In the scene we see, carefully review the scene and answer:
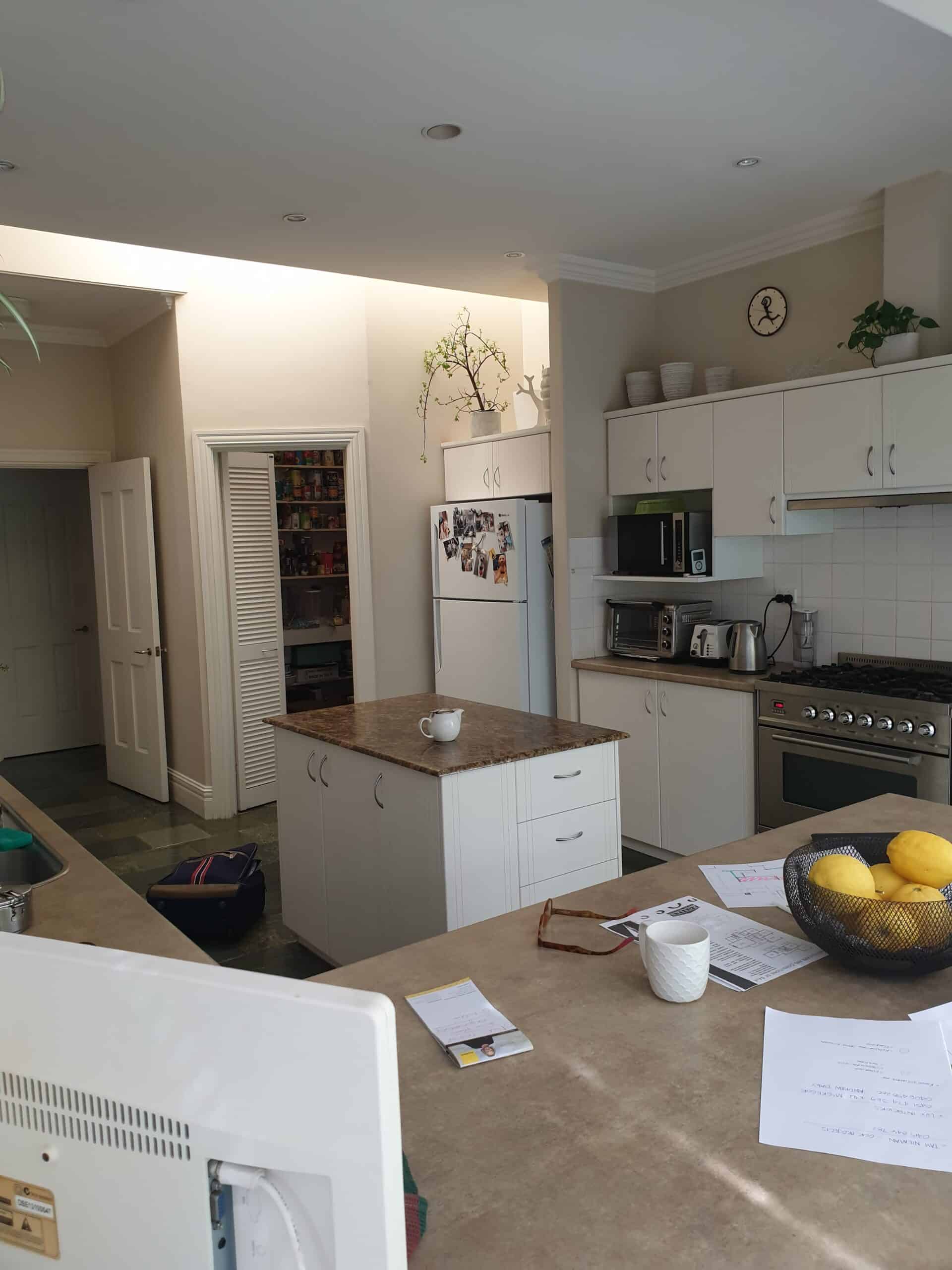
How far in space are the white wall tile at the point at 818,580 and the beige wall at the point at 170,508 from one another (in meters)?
3.26

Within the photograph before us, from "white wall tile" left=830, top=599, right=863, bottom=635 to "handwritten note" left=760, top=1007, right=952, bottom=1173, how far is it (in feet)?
10.2

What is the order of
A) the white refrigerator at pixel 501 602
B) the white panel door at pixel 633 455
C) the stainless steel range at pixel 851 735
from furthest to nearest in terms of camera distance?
1. the white refrigerator at pixel 501 602
2. the white panel door at pixel 633 455
3. the stainless steel range at pixel 851 735

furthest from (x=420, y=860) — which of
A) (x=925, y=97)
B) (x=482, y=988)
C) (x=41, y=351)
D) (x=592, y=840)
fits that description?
(x=41, y=351)

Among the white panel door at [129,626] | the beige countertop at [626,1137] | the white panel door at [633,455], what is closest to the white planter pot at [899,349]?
the white panel door at [633,455]

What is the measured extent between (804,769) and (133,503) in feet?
13.5

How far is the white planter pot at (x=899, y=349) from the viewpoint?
11.9 ft

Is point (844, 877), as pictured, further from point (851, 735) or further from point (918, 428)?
point (918, 428)

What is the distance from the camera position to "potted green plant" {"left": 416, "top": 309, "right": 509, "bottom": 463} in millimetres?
5500

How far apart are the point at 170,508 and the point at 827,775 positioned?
385 centimetres

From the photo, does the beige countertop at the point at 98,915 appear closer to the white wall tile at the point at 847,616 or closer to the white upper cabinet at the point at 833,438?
the white upper cabinet at the point at 833,438

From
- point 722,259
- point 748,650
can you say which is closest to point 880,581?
point 748,650

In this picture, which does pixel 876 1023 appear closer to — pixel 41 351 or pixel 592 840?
pixel 592 840

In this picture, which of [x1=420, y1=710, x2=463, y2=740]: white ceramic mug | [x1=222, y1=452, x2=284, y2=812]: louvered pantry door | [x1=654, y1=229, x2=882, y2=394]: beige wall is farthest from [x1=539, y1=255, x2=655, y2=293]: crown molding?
[x1=420, y1=710, x2=463, y2=740]: white ceramic mug

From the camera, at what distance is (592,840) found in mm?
3059
